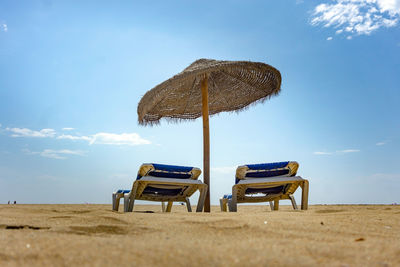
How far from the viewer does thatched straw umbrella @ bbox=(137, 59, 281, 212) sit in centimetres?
588

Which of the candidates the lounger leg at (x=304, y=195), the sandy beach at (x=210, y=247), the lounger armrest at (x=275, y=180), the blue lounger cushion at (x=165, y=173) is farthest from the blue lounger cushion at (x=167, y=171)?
the sandy beach at (x=210, y=247)

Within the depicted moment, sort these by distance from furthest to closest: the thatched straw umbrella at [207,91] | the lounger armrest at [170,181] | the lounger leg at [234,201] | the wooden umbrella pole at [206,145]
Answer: the wooden umbrella pole at [206,145]
the thatched straw umbrella at [207,91]
the lounger leg at [234,201]
the lounger armrest at [170,181]

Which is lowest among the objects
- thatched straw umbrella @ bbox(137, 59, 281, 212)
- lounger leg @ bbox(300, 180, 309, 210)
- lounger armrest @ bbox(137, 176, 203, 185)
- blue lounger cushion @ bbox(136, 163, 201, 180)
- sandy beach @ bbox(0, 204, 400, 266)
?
sandy beach @ bbox(0, 204, 400, 266)

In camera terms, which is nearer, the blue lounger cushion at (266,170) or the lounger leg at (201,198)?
the blue lounger cushion at (266,170)

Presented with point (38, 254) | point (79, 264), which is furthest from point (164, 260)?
point (38, 254)

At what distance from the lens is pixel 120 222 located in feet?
7.72

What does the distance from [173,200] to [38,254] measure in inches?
178

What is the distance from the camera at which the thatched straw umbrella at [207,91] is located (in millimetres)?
5877

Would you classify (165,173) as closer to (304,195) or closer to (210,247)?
(304,195)

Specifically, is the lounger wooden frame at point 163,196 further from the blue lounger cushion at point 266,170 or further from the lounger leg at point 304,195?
the lounger leg at point 304,195

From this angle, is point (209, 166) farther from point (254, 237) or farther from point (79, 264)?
point (79, 264)

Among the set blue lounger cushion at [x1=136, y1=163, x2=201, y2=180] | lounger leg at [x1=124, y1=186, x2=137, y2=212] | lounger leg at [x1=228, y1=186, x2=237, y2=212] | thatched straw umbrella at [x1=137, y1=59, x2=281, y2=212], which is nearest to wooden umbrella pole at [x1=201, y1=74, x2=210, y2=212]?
thatched straw umbrella at [x1=137, y1=59, x2=281, y2=212]

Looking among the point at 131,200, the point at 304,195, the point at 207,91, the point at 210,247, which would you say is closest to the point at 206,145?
the point at 207,91

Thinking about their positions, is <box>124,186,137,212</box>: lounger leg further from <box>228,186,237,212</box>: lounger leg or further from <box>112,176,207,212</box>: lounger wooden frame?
<box>228,186,237,212</box>: lounger leg
